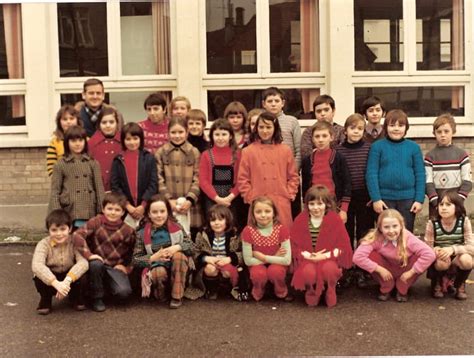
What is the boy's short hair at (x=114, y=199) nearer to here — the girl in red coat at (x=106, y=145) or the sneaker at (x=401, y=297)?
the girl in red coat at (x=106, y=145)

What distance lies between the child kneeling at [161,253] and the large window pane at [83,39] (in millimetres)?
3937

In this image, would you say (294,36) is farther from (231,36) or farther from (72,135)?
(72,135)

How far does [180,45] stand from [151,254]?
396 cm

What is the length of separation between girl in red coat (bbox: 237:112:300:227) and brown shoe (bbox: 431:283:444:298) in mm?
1324

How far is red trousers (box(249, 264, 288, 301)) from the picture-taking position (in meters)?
5.34

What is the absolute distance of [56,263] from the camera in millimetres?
5191

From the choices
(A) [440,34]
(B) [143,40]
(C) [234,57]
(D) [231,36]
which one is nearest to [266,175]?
(C) [234,57]

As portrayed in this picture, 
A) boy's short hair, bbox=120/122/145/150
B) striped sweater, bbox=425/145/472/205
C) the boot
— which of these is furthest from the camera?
striped sweater, bbox=425/145/472/205

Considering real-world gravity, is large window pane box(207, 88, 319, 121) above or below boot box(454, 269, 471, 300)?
above

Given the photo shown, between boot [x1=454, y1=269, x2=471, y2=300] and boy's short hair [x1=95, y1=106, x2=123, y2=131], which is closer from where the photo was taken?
boot [x1=454, y1=269, x2=471, y2=300]

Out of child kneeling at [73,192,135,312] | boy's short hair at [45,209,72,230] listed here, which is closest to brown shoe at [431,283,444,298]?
child kneeling at [73,192,135,312]

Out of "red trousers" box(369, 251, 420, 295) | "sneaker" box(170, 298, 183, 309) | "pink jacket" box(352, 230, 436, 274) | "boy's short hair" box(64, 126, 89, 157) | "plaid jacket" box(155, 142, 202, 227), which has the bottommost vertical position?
"sneaker" box(170, 298, 183, 309)

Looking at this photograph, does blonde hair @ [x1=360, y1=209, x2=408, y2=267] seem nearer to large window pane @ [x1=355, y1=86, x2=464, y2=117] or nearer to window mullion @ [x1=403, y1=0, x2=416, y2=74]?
large window pane @ [x1=355, y1=86, x2=464, y2=117]

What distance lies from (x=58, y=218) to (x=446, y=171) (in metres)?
3.36
